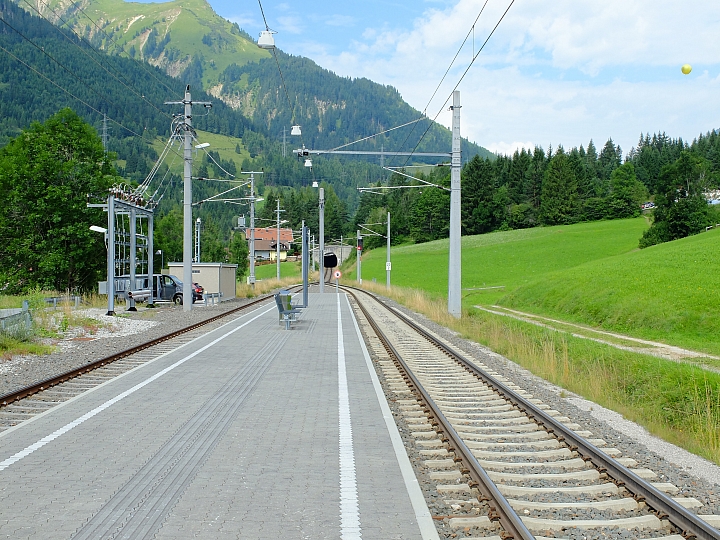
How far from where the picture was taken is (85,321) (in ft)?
75.3

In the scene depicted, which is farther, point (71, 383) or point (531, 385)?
point (531, 385)

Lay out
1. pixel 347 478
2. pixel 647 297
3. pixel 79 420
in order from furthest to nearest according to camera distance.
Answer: pixel 647 297, pixel 79 420, pixel 347 478

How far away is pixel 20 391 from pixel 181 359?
4.94 m

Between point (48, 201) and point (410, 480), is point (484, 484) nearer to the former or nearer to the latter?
point (410, 480)

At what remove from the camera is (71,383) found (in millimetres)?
12078

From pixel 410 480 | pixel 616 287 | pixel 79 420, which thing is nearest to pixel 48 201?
pixel 616 287

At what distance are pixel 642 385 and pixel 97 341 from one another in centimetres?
1407

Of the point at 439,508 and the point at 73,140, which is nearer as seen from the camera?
the point at 439,508

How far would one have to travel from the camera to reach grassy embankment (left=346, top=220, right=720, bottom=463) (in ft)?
37.7

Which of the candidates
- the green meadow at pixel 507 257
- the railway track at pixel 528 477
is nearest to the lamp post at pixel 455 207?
the railway track at pixel 528 477

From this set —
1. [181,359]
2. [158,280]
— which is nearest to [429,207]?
[158,280]

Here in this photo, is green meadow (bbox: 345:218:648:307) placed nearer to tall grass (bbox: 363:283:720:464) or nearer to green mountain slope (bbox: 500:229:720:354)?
green mountain slope (bbox: 500:229:720:354)

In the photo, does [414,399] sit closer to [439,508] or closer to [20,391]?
[439,508]

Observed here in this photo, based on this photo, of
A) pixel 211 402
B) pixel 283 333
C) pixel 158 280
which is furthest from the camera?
pixel 158 280
